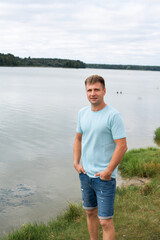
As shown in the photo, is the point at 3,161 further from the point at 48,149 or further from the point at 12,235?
the point at 12,235

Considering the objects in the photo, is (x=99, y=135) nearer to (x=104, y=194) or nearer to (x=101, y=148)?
(x=101, y=148)

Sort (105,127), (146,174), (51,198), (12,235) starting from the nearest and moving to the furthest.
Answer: (105,127), (12,235), (51,198), (146,174)

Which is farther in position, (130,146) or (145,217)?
(130,146)

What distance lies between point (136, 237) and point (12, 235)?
227cm

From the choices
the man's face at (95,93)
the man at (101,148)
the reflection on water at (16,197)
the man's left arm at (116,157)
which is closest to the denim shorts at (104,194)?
the man at (101,148)

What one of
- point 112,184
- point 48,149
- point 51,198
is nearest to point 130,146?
point 48,149

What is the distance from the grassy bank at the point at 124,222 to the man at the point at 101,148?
1769mm

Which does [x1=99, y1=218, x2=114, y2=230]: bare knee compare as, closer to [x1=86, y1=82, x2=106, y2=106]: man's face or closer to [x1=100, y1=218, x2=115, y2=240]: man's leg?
[x1=100, y1=218, x2=115, y2=240]: man's leg

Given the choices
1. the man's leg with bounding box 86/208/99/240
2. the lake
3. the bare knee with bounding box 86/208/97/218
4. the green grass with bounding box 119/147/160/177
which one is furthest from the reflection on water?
the bare knee with bounding box 86/208/97/218

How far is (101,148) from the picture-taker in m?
3.71

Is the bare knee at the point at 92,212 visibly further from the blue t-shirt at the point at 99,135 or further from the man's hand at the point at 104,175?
the man's hand at the point at 104,175

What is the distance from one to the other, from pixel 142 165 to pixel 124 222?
4.78m

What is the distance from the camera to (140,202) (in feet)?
22.3

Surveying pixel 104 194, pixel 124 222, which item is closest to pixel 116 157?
pixel 104 194
